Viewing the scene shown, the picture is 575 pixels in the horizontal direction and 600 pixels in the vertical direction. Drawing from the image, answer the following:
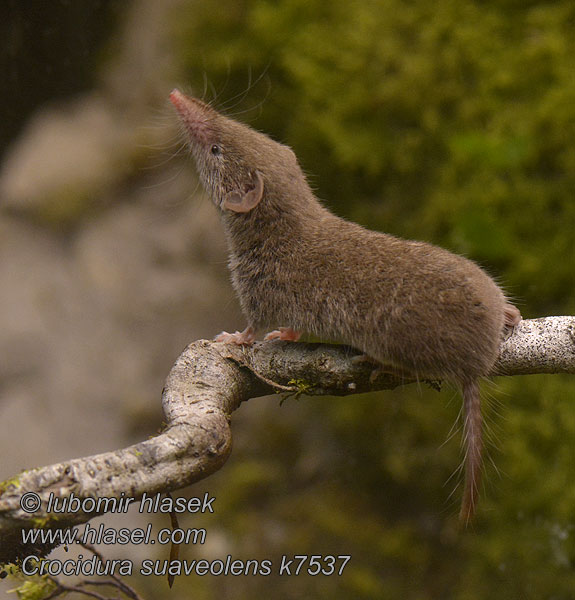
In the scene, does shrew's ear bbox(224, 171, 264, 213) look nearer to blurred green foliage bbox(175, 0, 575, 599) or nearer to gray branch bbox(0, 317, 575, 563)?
gray branch bbox(0, 317, 575, 563)

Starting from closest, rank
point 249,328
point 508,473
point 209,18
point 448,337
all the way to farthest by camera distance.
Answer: point 448,337, point 249,328, point 508,473, point 209,18

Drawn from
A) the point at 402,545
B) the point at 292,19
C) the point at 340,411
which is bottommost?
the point at 402,545

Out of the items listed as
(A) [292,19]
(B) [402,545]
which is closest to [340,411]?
(B) [402,545]

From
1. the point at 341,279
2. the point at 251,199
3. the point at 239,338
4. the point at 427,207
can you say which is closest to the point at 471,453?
the point at 341,279

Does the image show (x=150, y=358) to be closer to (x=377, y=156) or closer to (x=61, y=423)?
(x=61, y=423)

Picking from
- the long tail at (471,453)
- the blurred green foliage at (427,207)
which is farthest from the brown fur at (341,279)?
the blurred green foliage at (427,207)

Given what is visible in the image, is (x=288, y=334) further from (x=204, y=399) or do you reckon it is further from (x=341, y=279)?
(x=204, y=399)

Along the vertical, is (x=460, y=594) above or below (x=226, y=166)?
below
